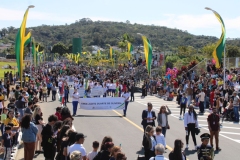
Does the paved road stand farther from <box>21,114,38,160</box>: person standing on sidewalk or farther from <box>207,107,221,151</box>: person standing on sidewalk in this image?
<box>21,114,38,160</box>: person standing on sidewalk

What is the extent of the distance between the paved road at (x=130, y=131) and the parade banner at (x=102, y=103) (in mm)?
409

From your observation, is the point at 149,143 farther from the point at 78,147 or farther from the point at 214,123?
the point at 214,123

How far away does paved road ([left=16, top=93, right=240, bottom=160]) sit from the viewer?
47.4 feet

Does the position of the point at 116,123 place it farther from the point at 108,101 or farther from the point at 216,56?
the point at 216,56

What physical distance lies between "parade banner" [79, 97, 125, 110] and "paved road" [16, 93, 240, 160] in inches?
16.1

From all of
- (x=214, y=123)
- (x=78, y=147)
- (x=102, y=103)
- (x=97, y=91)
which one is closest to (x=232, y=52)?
(x=97, y=91)

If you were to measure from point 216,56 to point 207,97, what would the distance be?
2.86 m

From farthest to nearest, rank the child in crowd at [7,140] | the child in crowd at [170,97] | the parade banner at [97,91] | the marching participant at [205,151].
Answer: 1. the child in crowd at [170,97]
2. the parade banner at [97,91]
3. the child in crowd at [7,140]
4. the marching participant at [205,151]

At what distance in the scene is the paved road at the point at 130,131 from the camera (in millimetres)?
14462

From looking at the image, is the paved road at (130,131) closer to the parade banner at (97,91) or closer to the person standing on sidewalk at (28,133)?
the person standing on sidewalk at (28,133)

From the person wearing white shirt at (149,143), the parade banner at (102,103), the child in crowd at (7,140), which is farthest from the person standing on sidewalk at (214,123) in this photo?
the parade banner at (102,103)

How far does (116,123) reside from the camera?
21.0 metres

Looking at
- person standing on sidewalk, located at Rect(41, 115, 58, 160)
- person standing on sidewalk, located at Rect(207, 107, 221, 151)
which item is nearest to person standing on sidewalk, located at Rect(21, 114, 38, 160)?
person standing on sidewalk, located at Rect(41, 115, 58, 160)

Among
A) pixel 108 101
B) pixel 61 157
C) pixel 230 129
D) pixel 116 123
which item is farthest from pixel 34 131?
pixel 108 101
